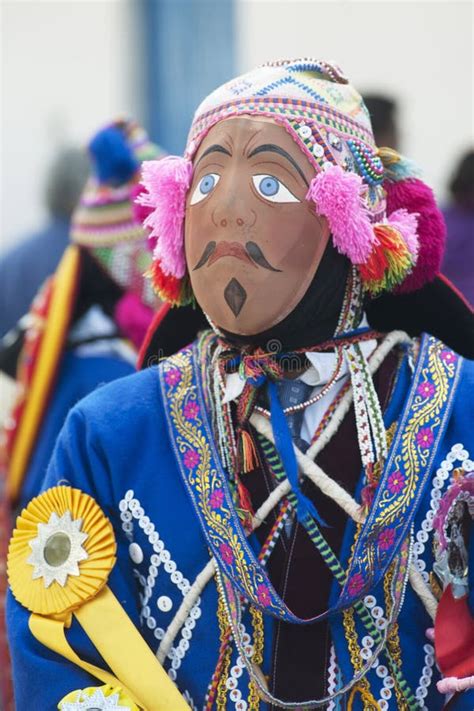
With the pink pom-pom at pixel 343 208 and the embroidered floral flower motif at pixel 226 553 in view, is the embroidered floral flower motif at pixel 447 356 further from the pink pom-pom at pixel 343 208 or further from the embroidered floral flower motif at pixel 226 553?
the embroidered floral flower motif at pixel 226 553

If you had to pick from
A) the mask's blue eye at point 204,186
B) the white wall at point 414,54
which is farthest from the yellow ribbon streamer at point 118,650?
the white wall at point 414,54

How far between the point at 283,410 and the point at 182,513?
0.83ft

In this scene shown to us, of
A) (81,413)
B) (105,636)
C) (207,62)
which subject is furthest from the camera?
(207,62)

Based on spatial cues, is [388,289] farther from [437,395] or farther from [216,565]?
[216,565]

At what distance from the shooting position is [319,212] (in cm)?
203

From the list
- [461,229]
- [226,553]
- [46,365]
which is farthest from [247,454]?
[461,229]

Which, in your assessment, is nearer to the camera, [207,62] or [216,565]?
[216,565]

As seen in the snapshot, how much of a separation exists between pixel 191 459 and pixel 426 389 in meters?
0.43

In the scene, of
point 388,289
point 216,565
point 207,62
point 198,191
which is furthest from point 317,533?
point 207,62

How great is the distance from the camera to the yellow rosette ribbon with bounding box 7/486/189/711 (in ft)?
6.59

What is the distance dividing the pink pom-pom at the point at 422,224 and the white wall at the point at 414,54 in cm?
501

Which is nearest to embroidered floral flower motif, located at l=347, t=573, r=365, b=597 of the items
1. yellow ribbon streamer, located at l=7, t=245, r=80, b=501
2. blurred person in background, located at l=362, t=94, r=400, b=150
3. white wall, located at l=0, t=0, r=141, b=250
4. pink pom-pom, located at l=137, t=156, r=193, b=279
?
pink pom-pom, located at l=137, t=156, r=193, b=279

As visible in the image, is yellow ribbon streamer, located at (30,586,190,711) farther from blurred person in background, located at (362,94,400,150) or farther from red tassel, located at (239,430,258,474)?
blurred person in background, located at (362,94,400,150)

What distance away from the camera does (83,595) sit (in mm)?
2012
